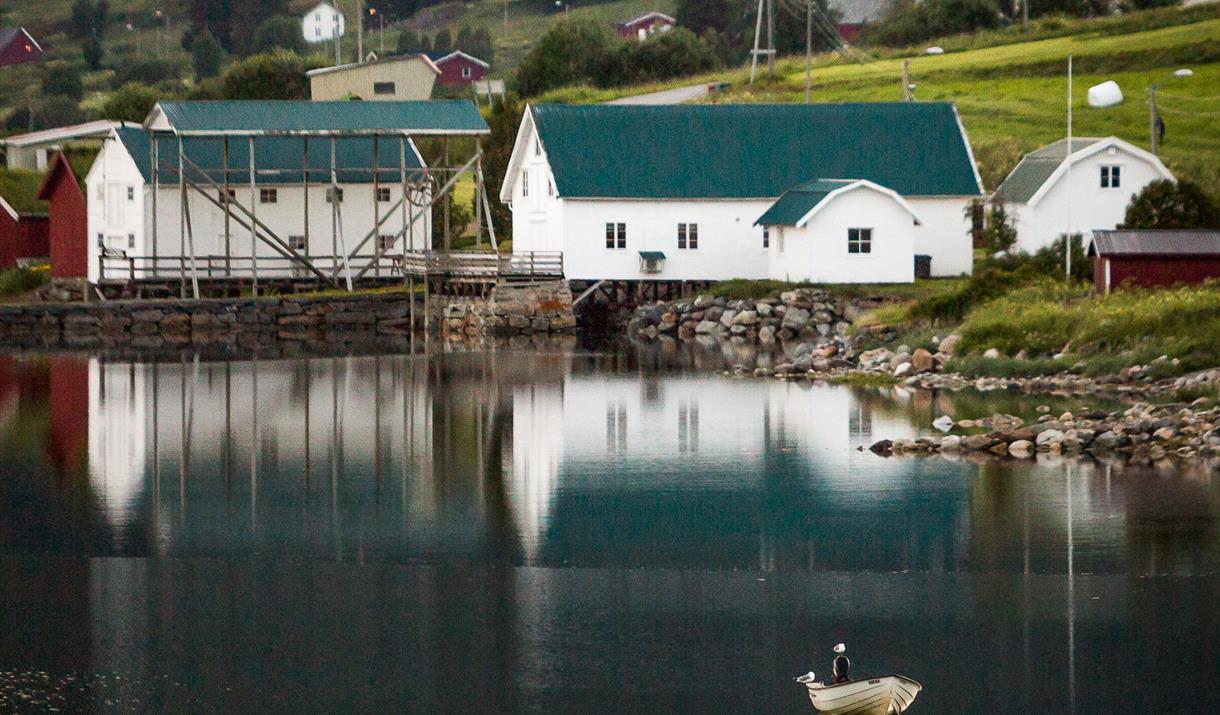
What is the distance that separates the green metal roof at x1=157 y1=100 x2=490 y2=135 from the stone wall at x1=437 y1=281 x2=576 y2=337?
478 cm

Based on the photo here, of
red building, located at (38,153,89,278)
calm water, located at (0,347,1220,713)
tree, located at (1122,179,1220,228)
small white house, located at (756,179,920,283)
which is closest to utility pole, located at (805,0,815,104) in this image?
small white house, located at (756,179,920,283)

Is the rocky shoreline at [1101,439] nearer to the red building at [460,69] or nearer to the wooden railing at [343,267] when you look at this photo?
the wooden railing at [343,267]

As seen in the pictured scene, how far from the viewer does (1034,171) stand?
51688 millimetres

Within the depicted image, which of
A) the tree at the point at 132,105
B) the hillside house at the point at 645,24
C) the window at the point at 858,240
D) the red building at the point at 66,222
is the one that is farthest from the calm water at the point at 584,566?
the hillside house at the point at 645,24

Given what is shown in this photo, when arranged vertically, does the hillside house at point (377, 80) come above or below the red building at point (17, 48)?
below

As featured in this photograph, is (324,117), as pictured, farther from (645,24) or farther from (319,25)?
(319,25)

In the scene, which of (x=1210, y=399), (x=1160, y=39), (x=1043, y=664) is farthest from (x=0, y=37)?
(x=1043, y=664)

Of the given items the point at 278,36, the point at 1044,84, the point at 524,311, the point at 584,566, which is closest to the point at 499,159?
the point at 524,311

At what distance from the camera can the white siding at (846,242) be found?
47.2 meters

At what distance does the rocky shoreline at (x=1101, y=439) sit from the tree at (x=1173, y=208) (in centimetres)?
1759

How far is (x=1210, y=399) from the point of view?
89.5 ft

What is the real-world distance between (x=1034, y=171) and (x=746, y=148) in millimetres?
7616

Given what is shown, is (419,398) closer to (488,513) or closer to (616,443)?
(616,443)

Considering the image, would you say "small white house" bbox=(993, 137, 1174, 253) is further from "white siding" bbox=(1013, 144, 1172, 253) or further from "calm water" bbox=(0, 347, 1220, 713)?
"calm water" bbox=(0, 347, 1220, 713)
